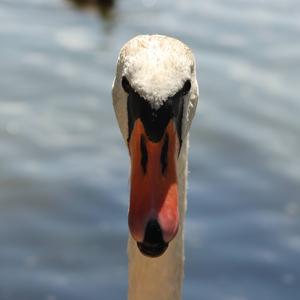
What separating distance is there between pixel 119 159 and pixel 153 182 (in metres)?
4.82

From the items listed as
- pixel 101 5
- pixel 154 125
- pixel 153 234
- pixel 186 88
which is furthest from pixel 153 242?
pixel 101 5

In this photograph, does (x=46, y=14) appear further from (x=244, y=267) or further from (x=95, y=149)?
(x=244, y=267)

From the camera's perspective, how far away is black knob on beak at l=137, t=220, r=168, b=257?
3.71 m

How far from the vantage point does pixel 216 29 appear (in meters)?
12.3

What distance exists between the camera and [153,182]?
Result: 13.0ft

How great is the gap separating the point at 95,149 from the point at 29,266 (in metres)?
1.94

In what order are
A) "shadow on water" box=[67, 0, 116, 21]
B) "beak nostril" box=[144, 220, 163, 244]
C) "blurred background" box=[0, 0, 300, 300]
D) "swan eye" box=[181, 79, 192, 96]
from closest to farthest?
"beak nostril" box=[144, 220, 163, 244], "swan eye" box=[181, 79, 192, 96], "blurred background" box=[0, 0, 300, 300], "shadow on water" box=[67, 0, 116, 21]

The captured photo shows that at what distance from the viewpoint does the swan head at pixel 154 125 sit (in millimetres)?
3783

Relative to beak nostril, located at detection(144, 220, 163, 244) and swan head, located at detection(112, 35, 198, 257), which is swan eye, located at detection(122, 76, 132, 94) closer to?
swan head, located at detection(112, 35, 198, 257)

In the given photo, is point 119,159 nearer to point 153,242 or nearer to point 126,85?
point 126,85

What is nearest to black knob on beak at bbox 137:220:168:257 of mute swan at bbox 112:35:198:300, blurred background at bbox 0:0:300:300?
mute swan at bbox 112:35:198:300

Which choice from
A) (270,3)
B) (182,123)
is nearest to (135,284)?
(182,123)

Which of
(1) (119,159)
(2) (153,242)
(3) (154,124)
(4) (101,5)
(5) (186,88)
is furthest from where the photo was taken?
(4) (101,5)

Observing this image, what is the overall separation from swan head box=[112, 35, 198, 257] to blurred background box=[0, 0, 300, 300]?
3.00 meters
